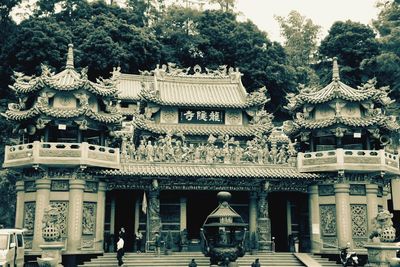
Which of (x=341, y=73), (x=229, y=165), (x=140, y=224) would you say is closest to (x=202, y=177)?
(x=229, y=165)

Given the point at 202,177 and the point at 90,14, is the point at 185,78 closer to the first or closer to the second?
the point at 202,177

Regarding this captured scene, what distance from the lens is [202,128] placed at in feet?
93.6

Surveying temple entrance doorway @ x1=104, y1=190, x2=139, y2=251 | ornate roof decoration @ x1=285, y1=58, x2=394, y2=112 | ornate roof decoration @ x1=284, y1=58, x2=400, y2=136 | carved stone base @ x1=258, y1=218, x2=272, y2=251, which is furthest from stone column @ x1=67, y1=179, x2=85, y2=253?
ornate roof decoration @ x1=285, y1=58, x2=394, y2=112

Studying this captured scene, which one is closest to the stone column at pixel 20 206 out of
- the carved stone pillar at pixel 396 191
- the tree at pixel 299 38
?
the carved stone pillar at pixel 396 191

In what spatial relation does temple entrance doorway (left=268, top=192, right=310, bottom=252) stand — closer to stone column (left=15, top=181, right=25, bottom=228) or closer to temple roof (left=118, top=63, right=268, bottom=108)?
temple roof (left=118, top=63, right=268, bottom=108)

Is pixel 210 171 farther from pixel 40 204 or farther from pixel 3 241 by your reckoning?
pixel 3 241

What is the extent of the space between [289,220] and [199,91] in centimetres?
1044

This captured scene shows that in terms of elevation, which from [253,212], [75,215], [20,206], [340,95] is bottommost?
[75,215]

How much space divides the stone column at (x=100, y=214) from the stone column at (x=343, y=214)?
10.4 metres

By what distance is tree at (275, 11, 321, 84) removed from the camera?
52.1m

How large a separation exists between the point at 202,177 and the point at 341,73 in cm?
2617

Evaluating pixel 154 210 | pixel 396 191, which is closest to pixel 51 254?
pixel 154 210

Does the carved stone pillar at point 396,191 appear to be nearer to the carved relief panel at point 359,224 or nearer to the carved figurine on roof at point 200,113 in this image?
the carved relief panel at point 359,224

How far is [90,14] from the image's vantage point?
163 ft
